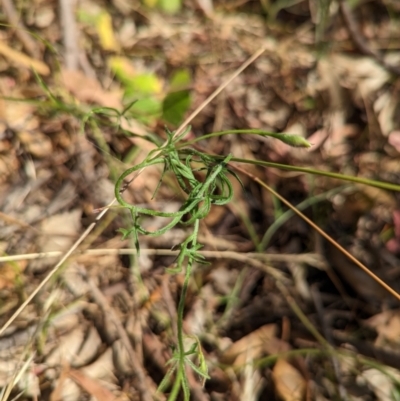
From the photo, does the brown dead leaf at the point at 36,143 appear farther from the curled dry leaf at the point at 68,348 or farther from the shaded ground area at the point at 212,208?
the curled dry leaf at the point at 68,348

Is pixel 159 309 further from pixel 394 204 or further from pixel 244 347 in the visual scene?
pixel 394 204

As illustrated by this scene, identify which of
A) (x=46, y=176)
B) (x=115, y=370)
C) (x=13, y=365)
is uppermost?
(x=46, y=176)

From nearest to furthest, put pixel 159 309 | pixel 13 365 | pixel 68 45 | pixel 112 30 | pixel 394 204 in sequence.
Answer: pixel 13 365 → pixel 159 309 → pixel 394 204 → pixel 68 45 → pixel 112 30

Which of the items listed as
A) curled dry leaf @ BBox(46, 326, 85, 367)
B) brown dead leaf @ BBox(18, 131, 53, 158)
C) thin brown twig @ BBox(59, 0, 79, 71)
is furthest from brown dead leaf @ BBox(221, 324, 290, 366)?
thin brown twig @ BBox(59, 0, 79, 71)

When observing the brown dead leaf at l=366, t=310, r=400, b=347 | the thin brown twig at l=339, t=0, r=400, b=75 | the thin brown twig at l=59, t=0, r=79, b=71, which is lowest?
the brown dead leaf at l=366, t=310, r=400, b=347

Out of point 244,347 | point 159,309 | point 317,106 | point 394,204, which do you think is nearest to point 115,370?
point 159,309

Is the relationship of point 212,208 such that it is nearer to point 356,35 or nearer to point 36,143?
point 36,143

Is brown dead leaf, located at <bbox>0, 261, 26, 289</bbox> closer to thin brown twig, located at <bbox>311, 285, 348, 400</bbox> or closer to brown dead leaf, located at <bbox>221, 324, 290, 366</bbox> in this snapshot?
brown dead leaf, located at <bbox>221, 324, 290, 366</bbox>

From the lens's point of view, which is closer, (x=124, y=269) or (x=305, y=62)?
(x=124, y=269)

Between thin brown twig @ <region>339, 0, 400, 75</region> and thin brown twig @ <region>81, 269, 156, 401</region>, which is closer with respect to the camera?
thin brown twig @ <region>81, 269, 156, 401</region>
